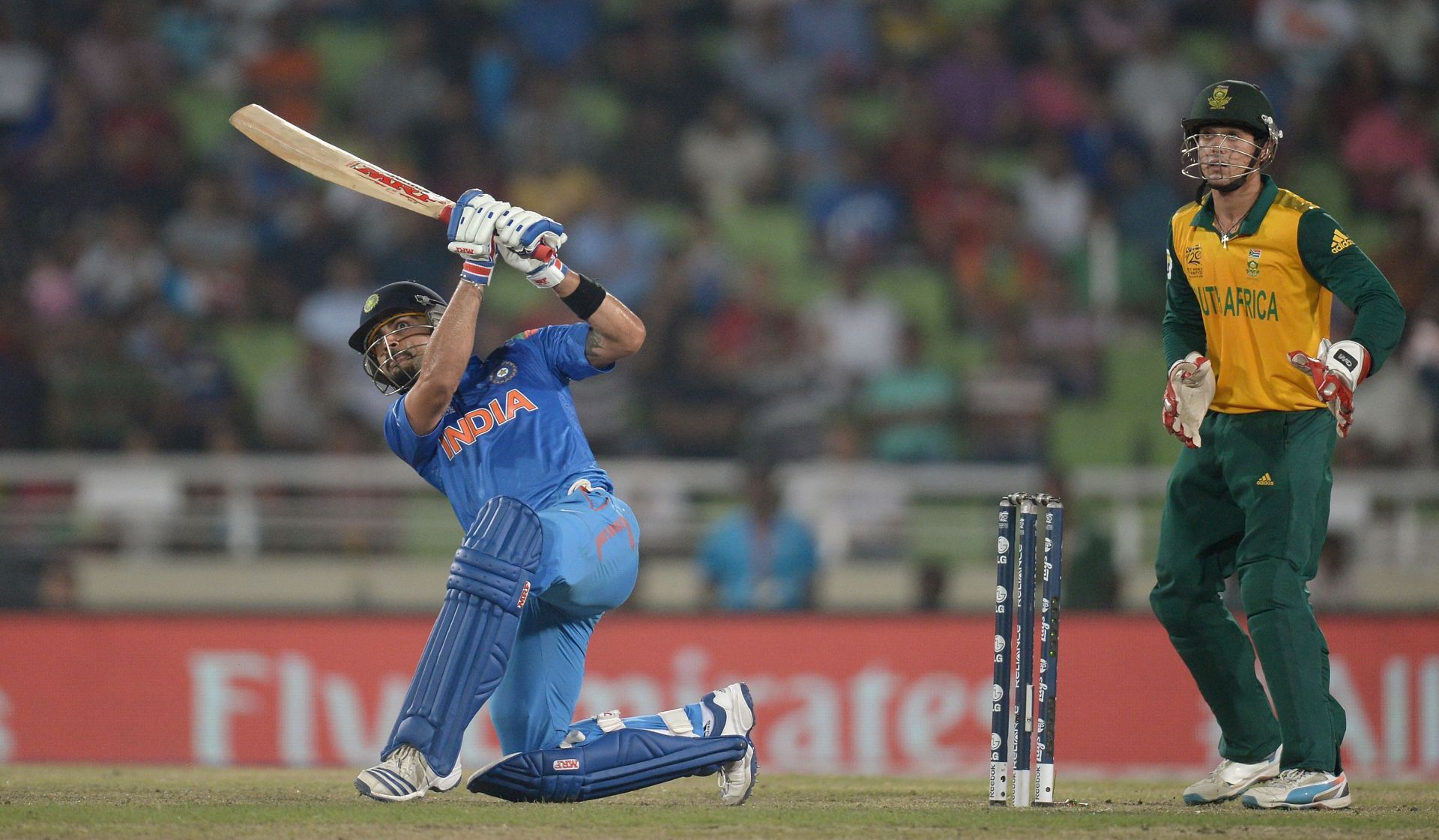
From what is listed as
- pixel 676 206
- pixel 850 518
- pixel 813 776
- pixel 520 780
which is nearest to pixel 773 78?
pixel 676 206

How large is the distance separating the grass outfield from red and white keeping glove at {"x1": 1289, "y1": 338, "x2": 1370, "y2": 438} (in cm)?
112

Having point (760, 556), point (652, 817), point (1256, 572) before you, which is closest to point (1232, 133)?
point (1256, 572)

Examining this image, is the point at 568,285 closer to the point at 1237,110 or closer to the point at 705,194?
the point at 1237,110

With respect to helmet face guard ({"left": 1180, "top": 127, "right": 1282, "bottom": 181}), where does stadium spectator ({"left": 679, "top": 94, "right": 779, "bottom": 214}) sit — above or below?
above

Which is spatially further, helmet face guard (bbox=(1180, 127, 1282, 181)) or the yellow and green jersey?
helmet face guard (bbox=(1180, 127, 1282, 181))

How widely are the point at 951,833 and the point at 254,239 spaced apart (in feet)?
Result: 29.6

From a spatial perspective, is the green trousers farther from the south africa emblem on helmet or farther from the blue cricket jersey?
the south africa emblem on helmet

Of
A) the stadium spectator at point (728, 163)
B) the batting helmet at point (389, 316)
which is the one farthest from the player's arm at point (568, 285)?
the stadium spectator at point (728, 163)

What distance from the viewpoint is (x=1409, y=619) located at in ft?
30.5

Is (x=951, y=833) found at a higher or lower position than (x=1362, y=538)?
lower

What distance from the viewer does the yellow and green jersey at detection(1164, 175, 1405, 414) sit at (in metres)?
5.06

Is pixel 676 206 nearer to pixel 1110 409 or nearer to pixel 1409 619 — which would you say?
pixel 1110 409

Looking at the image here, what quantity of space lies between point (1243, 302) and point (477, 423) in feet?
7.50

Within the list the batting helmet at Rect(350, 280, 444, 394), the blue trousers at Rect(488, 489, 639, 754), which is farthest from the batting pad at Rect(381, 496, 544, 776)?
the batting helmet at Rect(350, 280, 444, 394)
